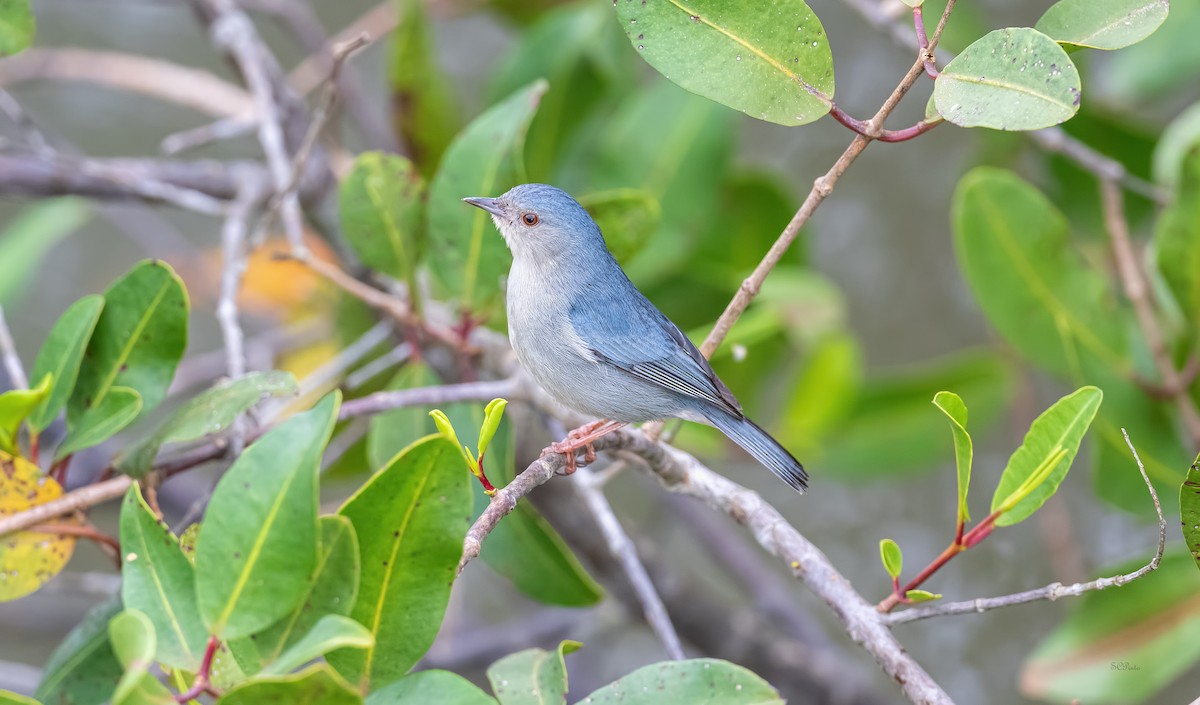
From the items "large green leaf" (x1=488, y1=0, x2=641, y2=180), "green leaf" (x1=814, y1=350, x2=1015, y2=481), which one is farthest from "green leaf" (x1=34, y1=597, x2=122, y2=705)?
"green leaf" (x1=814, y1=350, x2=1015, y2=481)

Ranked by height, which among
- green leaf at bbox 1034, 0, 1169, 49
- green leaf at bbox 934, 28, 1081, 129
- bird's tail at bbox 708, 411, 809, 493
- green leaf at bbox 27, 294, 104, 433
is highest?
green leaf at bbox 1034, 0, 1169, 49

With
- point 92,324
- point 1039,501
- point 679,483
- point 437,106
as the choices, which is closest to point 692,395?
point 679,483

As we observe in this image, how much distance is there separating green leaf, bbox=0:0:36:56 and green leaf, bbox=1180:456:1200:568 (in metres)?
2.49

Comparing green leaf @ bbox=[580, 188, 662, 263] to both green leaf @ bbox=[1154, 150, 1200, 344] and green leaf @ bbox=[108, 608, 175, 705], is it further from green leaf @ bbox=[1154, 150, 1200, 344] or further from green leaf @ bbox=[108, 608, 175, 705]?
green leaf @ bbox=[108, 608, 175, 705]

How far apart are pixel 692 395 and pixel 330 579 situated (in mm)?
1387

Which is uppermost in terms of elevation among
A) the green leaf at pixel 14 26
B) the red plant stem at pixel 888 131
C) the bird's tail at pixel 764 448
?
the green leaf at pixel 14 26

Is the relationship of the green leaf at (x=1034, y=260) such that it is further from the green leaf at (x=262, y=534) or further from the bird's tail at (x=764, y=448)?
the green leaf at (x=262, y=534)

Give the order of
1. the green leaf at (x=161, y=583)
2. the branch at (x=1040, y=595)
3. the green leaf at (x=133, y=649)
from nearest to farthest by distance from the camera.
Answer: the green leaf at (x=133, y=649) < the green leaf at (x=161, y=583) < the branch at (x=1040, y=595)

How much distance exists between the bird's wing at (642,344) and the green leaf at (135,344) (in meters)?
0.99

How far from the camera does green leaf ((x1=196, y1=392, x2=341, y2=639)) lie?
1598mm

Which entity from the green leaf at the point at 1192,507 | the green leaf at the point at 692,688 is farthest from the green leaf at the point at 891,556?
the green leaf at the point at 1192,507

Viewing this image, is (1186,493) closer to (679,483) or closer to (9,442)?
(679,483)

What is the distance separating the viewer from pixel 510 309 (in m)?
2.90

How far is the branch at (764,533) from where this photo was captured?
6.22 ft
